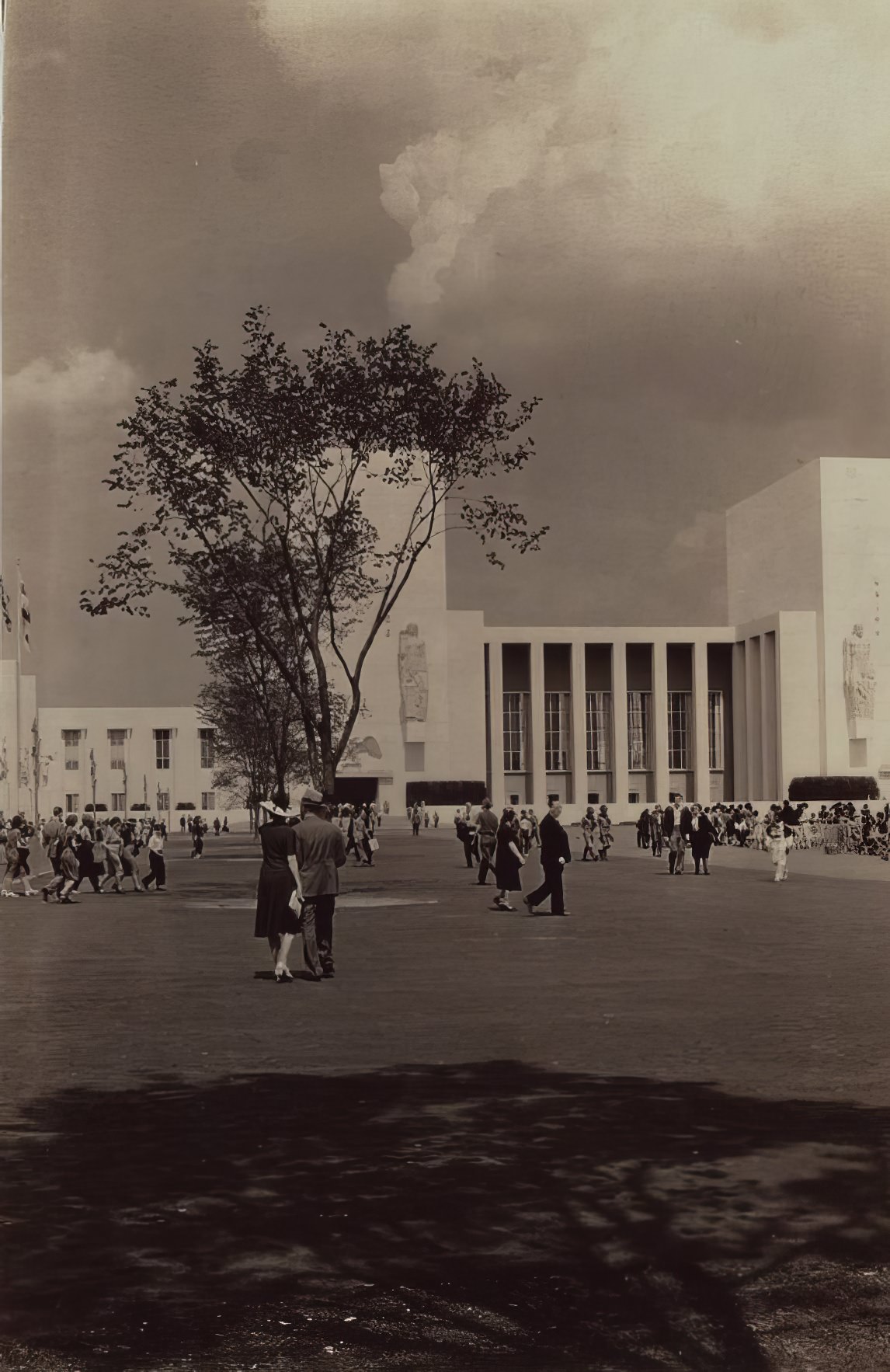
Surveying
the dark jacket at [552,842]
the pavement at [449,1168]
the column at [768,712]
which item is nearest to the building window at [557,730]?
the column at [768,712]

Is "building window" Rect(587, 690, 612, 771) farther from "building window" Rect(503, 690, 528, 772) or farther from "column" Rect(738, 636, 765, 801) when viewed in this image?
"column" Rect(738, 636, 765, 801)

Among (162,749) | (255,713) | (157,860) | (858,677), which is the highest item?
(858,677)

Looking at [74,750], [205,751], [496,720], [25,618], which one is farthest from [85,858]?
[205,751]

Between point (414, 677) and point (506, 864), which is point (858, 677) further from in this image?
point (506, 864)

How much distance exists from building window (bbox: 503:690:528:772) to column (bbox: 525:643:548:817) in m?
1.00

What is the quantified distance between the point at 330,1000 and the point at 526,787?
82717 mm

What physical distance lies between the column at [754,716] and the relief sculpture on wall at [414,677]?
19.1m

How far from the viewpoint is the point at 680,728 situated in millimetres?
96375

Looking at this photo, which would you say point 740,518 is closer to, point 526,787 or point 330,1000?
point 526,787

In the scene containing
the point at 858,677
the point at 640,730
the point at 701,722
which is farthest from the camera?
the point at 640,730

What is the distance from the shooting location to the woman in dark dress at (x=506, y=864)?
897 inches

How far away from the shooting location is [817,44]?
43.4 feet

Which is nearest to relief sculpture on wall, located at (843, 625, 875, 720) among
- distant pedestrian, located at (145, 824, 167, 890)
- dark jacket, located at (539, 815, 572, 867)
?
distant pedestrian, located at (145, 824, 167, 890)

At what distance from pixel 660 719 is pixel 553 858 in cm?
7441
